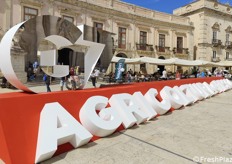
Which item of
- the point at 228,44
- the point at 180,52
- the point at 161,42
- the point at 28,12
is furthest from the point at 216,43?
the point at 28,12

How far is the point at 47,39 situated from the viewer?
488 cm

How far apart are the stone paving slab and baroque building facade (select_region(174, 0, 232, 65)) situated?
28007 mm

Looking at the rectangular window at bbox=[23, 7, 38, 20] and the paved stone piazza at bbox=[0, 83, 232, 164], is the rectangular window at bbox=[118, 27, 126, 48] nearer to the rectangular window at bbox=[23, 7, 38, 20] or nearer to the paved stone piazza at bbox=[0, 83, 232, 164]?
the rectangular window at bbox=[23, 7, 38, 20]

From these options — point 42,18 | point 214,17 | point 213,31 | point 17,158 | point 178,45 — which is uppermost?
point 214,17

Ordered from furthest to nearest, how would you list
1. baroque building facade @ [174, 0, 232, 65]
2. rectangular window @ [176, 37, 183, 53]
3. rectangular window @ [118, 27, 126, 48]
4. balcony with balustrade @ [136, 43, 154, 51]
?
baroque building facade @ [174, 0, 232, 65]
rectangular window @ [176, 37, 183, 53]
balcony with balustrade @ [136, 43, 154, 51]
rectangular window @ [118, 27, 126, 48]

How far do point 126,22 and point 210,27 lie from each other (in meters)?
14.7

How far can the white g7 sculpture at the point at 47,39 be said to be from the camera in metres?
3.84

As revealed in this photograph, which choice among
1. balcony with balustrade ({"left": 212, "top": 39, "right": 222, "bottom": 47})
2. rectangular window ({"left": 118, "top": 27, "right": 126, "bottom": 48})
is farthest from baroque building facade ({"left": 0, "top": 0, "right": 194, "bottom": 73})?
balcony with balustrade ({"left": 212, "top": 39, "right": 222, "bottom": 47})

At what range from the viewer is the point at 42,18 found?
441 cm

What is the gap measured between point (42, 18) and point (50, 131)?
96.9 inches

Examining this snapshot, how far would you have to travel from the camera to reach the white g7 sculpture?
12.6ft

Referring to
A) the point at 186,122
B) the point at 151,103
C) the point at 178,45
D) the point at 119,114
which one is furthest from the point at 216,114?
the point at 178,45

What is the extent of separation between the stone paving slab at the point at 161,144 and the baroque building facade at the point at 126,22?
54.3 ft

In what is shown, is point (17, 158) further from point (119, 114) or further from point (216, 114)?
point (216, 114)
